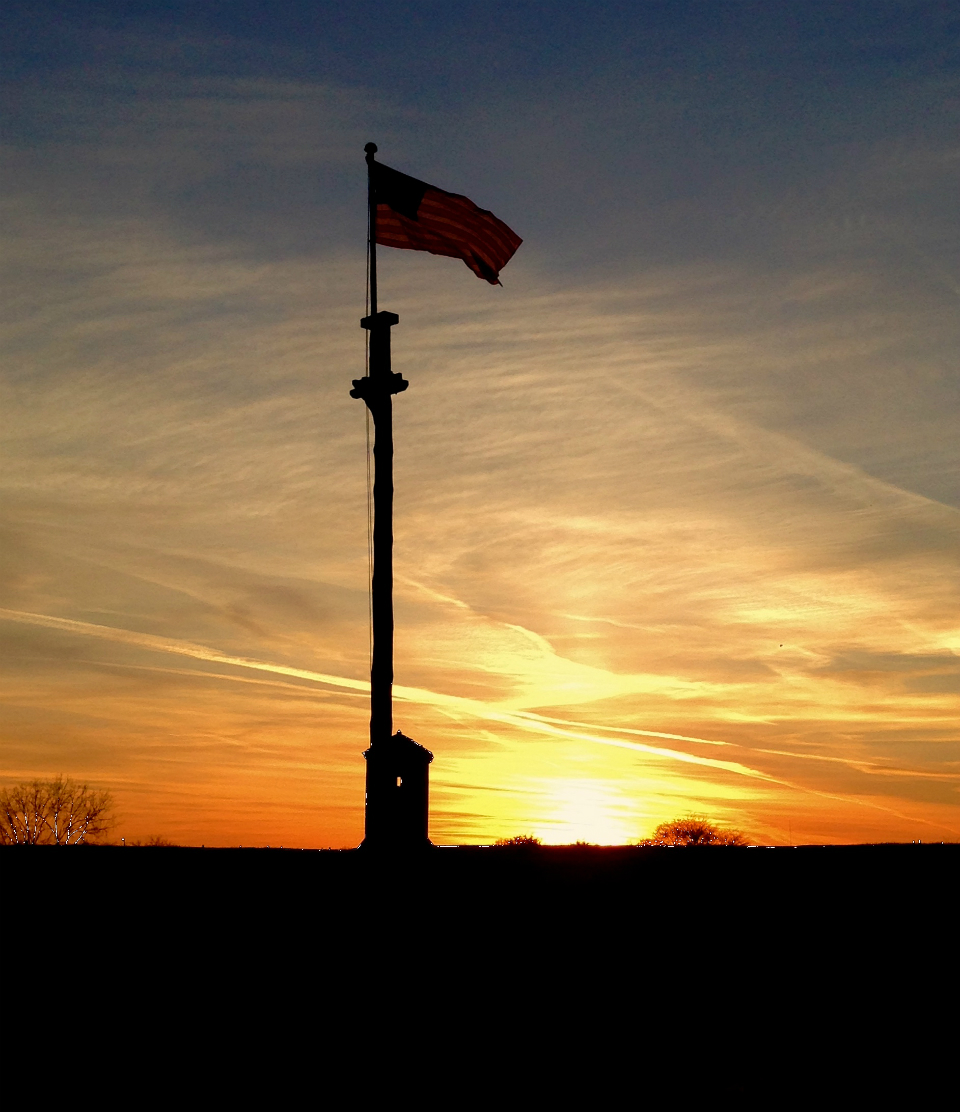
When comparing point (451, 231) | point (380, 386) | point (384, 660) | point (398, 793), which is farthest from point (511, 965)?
point (451, 231)

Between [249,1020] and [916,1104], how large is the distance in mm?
6103

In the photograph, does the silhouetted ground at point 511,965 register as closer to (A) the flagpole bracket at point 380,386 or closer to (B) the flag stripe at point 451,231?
(A) the flagpole bracket at point 380,386

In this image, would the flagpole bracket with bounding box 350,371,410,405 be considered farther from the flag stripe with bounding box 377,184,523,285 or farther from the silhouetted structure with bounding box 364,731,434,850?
the silhouetted structure with bounding box 364,731,434,850

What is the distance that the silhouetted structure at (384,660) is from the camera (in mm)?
14312

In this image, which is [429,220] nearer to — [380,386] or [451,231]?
[451,231]

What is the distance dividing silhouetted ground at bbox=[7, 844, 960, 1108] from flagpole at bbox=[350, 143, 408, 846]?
1141mm

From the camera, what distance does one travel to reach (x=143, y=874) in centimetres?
1206

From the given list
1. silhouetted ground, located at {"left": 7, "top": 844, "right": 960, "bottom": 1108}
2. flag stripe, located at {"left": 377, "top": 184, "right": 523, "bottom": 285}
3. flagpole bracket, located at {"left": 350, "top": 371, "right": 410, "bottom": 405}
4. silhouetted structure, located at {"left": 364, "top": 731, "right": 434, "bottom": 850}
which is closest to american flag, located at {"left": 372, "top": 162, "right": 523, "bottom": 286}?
flag stripe, located at {"left": 377, "top": 184, "right": 523, "bottom": 285}

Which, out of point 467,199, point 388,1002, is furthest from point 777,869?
point 467,199

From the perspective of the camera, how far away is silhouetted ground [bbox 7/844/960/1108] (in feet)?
36.4

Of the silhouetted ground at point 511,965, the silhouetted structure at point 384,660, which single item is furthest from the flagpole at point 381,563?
the silhouetted ground at point 511,965

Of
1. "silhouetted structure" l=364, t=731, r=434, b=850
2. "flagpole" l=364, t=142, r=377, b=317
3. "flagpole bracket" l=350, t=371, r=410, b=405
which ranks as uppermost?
"flagpole" l=364, t=142, r=377, b=317

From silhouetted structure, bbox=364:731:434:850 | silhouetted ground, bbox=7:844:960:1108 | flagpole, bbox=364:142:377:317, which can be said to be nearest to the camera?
silhouetted ground, bbox=7:844:960:1108

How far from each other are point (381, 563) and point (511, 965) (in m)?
5.33
